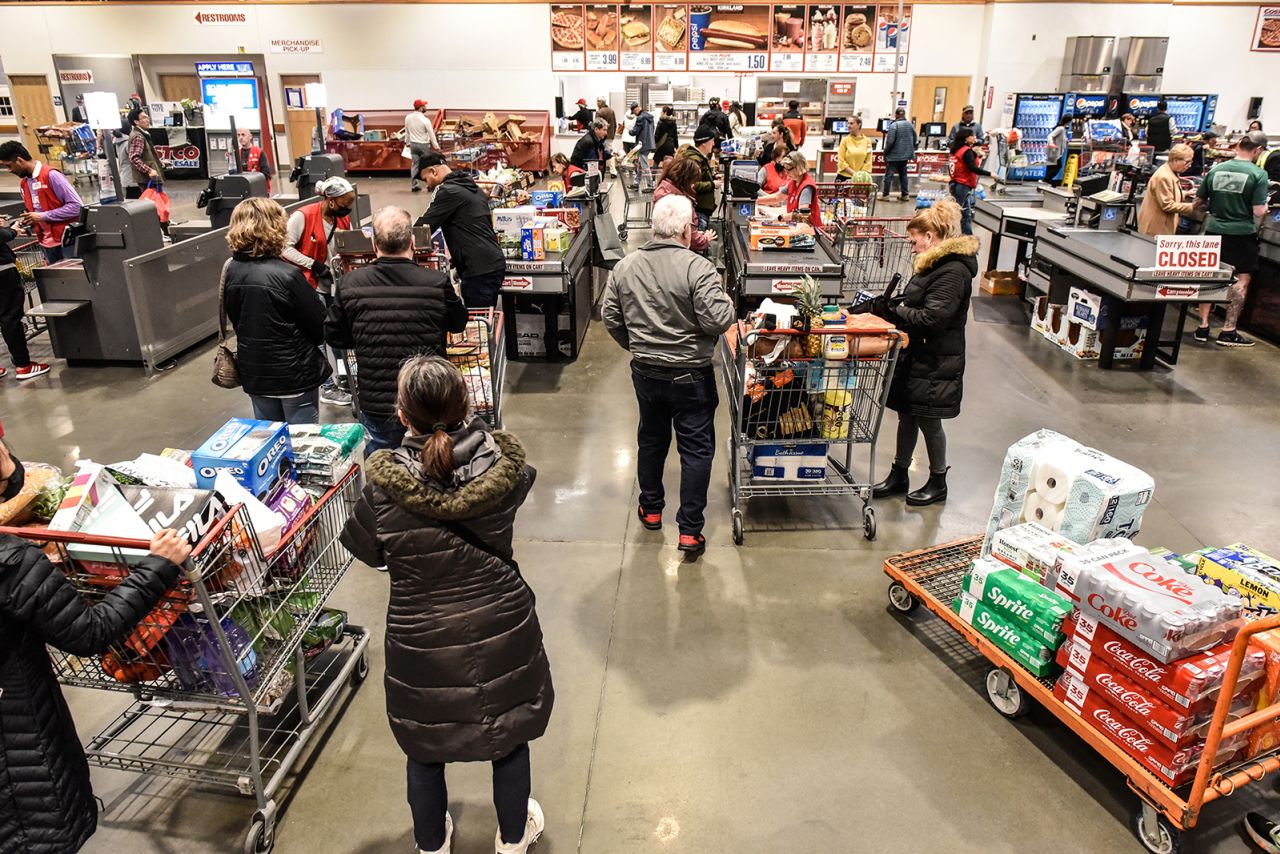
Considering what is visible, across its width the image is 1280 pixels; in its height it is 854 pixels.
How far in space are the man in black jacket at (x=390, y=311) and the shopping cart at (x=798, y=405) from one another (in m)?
1.51

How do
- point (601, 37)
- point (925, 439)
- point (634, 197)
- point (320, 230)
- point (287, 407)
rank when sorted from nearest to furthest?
point (287, 407) < point (925, 439) < point (320, 230) < point (634, 197) < point (601, 37)

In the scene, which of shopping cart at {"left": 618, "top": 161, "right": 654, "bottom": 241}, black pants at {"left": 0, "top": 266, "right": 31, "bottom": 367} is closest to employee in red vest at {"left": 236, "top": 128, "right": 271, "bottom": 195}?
shopping cart at {"left": 618, "top": 161, "right": 654, "bottom": 241}

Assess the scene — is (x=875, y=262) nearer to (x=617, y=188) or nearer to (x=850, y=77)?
(x=617, y=188)

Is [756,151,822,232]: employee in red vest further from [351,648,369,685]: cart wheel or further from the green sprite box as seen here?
[351,648,369,685]: cart wheel

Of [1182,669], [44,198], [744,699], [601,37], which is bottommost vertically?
[744,699]

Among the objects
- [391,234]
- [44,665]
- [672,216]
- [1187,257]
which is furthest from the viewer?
[1187,257]

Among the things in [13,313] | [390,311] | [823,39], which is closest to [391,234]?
[390,311]

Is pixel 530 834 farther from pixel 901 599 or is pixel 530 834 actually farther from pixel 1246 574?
pixel 1246 574

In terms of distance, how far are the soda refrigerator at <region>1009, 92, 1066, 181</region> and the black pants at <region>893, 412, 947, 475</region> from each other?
15.5 metres

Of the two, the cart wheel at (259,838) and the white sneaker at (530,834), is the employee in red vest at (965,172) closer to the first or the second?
the white sneaker at (530,834)

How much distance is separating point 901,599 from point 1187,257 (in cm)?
453

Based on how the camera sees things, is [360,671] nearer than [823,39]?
Yes

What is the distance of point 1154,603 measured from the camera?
2740mm

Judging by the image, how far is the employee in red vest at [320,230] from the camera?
5.75m
